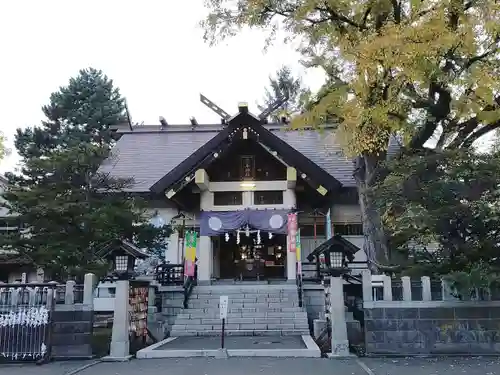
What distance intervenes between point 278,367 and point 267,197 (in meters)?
9.12

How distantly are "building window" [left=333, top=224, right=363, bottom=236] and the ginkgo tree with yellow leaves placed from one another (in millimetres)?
4114

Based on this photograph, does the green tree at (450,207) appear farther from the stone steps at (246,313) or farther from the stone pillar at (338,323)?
the stone steps at (246,313)

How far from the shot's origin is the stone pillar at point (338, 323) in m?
9.84

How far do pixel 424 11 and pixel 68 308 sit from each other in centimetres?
1122

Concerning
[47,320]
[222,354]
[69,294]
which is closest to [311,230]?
[222,354]

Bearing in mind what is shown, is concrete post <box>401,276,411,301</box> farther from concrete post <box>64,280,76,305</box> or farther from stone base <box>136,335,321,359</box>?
concrete post <box>64,280,76,305</box>

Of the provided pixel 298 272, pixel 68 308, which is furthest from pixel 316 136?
pixel 68 308

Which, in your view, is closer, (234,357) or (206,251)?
(234,357)

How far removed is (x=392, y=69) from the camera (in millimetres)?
11047

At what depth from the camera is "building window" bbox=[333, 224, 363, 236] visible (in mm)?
17938

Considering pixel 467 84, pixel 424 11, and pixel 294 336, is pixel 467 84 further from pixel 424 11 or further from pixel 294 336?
pixel 294 336

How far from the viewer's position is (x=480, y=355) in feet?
31.4

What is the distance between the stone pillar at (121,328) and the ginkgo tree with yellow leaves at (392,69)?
6611mm

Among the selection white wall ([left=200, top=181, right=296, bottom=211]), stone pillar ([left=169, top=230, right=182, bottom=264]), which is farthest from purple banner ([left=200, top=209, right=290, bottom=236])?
stone pillar ([left=169, top=230, right=182, bottom=264])
